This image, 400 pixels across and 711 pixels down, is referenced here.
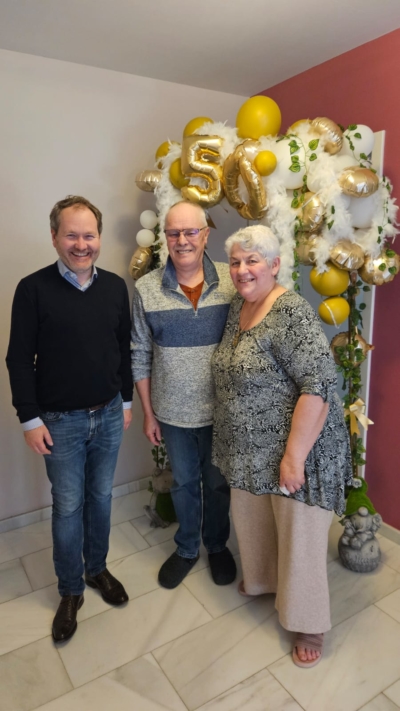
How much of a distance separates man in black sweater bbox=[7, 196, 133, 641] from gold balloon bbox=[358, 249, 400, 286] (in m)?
0.95

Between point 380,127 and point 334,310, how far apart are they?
2.84ft

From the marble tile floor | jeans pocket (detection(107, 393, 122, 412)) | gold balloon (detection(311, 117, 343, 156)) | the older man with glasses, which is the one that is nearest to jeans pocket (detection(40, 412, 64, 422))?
jeans pocket (detection(107, 393, 122, 412))

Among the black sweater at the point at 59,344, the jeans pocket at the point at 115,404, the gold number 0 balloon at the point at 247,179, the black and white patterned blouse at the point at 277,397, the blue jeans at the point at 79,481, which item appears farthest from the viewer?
the gold number 0 balloon at the point at 247,179

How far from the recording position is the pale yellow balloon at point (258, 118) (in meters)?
1.97

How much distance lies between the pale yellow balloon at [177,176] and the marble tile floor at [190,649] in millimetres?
1675

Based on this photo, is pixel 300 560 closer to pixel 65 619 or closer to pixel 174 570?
pixel 174 570

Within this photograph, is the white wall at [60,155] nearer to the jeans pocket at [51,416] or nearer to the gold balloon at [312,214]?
the jeans pocket at [51,416]

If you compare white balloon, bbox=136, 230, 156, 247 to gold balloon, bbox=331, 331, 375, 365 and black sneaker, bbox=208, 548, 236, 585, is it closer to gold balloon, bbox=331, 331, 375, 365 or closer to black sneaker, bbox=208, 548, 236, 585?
gold balloon, bbox=331, 331, 375, 365

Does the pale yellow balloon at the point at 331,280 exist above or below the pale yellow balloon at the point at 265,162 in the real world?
below

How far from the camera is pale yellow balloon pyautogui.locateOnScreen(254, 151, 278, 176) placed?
185cm

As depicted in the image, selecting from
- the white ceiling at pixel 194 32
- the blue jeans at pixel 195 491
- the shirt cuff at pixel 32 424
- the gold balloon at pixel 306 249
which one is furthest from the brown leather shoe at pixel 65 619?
the white ceiling at pixel 194 32

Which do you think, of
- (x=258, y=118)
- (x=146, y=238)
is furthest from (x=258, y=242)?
(x=146, y=238)

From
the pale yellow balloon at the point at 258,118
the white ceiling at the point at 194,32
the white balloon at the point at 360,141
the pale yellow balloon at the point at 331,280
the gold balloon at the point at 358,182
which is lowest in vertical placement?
the pale yellow balloon at the point at 331,280

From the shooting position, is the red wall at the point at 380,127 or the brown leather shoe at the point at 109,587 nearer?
the brown leather shoe at the point at 109,587
